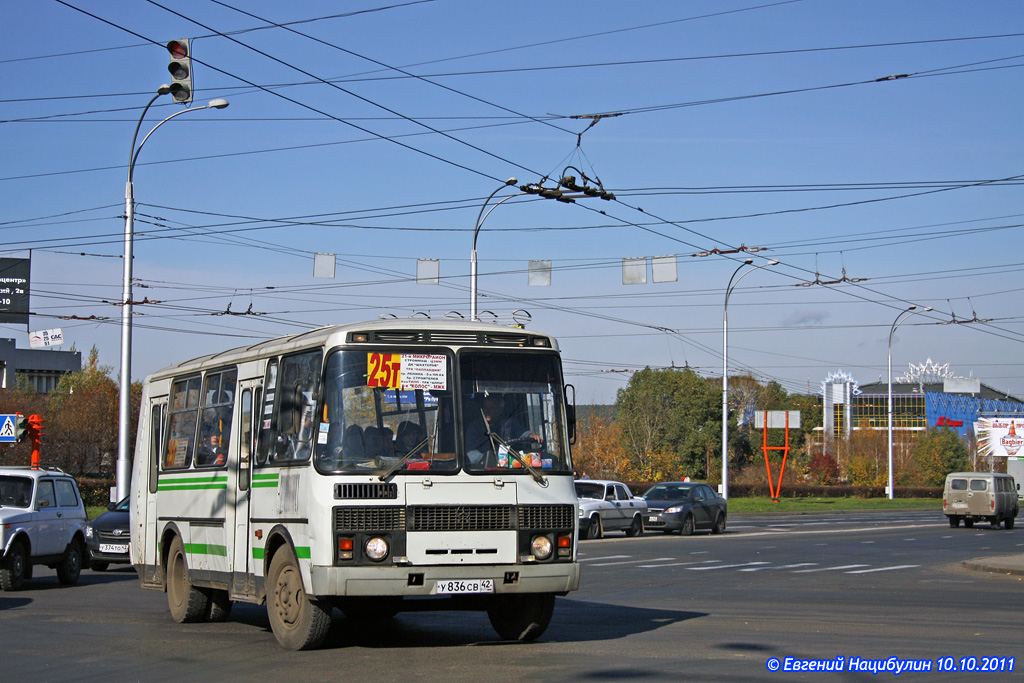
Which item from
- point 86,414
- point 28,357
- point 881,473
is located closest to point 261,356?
point 86,414

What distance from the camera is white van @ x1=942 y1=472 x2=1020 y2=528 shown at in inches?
1704

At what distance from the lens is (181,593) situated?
43.5ft

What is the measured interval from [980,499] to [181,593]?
120 feet

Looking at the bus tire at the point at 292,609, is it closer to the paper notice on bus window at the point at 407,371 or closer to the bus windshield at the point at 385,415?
the bus windshield at the point at 385,415

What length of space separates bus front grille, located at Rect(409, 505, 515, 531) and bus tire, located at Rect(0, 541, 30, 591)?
9.84 meters

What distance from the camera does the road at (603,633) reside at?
9.46 m

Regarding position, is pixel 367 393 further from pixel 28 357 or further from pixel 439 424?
pixel 28 357

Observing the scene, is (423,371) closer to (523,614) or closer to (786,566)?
(523,614)

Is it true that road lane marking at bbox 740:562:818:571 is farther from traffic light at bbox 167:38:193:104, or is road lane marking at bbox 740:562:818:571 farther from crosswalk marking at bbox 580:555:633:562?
traffic light at bbox 167:38:193:104

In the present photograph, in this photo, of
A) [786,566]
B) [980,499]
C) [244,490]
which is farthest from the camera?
[980,499]

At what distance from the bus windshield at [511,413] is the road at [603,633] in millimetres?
1672

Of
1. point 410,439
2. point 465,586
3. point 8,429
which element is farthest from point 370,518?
point 8,429

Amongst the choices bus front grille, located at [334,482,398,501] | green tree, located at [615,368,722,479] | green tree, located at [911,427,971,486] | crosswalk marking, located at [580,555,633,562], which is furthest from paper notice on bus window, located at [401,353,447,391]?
green tree, located at [911,427,971,486]

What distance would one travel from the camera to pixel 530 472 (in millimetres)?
10477
